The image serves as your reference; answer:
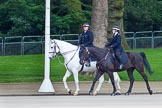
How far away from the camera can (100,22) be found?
120 feet

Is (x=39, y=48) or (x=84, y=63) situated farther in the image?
(x=39, y=48)

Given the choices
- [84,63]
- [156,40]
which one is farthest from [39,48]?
[84,63]

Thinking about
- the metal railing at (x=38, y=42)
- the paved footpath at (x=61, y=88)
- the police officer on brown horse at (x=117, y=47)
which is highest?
the police officer on brown horse at (x=117, y=47)

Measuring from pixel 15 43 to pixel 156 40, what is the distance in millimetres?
12452

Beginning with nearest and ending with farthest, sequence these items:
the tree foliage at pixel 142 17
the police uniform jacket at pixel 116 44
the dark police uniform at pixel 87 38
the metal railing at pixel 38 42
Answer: the police uniform jacket at pixel 116 44 < the dark police uniform at pixel 87 38 < the metal railing at pixel 38 42 < the tree foliage at pixel 142 17

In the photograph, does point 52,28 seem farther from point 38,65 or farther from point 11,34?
point 38,65

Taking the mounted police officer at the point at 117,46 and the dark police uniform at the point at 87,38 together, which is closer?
the mounted police officer at the point at 117,46

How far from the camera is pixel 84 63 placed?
2905cm

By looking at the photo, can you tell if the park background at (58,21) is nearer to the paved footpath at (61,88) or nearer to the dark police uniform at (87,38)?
the paved footpath at (61,88)

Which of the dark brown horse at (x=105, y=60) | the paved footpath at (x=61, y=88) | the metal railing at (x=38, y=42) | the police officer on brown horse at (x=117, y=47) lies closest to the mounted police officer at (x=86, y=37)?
the dark brown horse at (x=105, y=60)

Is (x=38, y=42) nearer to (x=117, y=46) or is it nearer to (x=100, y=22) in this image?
(x=100, y=22)

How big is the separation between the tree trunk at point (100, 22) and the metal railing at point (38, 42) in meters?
16.9

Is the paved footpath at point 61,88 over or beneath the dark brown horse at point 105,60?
beneath

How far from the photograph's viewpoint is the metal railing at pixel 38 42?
2098 inches
